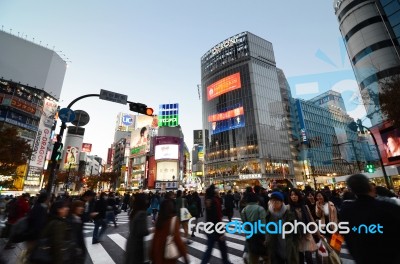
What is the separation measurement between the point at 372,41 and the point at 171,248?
134 feet

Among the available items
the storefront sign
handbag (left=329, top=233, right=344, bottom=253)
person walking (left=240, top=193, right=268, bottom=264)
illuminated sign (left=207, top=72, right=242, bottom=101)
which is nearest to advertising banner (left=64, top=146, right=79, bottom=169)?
illuminated sign (left=207, top=72, right=242, bottom=101)

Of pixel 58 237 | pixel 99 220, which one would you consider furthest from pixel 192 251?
pixel 58 237

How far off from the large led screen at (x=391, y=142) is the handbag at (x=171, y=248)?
2920 centimetres

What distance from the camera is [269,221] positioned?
4.43m

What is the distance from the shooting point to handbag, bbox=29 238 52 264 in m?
2.98

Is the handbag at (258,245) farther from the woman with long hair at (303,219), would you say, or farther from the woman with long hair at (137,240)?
the woman with long hair at (137,240)

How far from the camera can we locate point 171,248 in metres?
3.35

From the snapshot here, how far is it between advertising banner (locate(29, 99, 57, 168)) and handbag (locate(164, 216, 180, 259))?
1864 inches

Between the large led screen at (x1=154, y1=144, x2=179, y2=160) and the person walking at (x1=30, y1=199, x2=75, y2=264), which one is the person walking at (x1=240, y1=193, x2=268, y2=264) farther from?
the large led screen at (x1=154, y1=144, x2=179, y2=160)

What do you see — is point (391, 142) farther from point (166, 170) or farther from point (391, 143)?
point (166, 170)

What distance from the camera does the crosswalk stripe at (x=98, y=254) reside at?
639 centimetres

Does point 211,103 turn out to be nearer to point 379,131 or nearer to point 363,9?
point 363,9

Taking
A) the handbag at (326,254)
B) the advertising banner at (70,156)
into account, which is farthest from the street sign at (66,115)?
the advertising banner at (70,156)

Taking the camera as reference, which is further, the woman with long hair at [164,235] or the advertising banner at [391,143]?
the advertising banner at [391,143]
